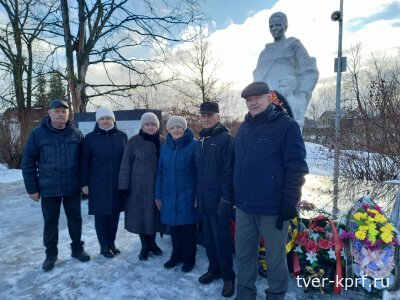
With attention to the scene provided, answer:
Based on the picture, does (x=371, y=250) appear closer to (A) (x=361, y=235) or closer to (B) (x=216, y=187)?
(A) (x=361, y=235)

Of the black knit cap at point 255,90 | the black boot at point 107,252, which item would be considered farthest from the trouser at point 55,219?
the black knit cap at point 255,90

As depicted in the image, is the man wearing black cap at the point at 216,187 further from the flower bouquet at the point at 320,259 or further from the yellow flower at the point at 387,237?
the yellow flower at the point at 387,237

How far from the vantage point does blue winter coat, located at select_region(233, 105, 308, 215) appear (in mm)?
2119

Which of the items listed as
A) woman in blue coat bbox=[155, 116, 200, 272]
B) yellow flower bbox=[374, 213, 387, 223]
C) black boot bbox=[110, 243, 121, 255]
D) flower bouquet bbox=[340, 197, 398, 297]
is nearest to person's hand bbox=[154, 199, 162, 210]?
woman in blue coat bbox=[155, 116, 200, 272]

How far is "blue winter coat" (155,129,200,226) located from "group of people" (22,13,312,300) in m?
0.01

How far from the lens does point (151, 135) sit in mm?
3410

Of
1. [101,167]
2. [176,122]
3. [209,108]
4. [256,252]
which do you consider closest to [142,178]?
[101,167]

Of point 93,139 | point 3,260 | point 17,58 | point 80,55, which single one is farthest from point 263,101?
point 17,58

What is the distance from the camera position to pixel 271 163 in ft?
7.18

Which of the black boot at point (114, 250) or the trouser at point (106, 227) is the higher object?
the trouser at point (106, 227)

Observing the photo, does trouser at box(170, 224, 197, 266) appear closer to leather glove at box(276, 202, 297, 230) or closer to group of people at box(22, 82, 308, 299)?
group of people at box(22, 82, 308, 299)

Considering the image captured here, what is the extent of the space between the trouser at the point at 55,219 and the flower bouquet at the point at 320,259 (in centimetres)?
242

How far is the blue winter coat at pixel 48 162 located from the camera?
10.5 ft

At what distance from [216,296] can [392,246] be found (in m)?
1.54
